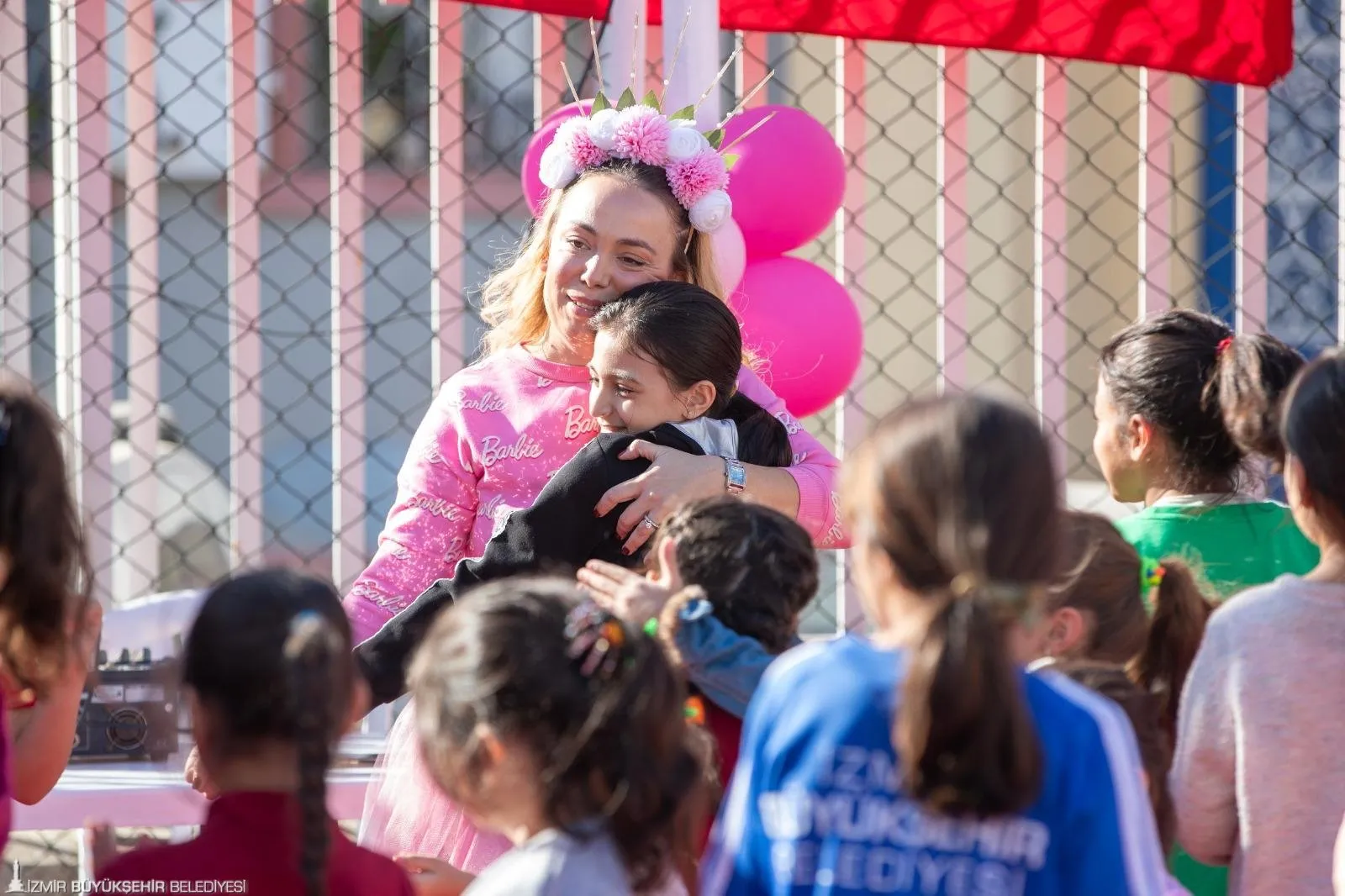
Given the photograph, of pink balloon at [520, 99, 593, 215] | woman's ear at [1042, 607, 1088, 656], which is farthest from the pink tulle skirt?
pink balloon at [520, 99, 593, 215]

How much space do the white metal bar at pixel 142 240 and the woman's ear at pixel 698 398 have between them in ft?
5.53

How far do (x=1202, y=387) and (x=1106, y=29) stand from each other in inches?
63.8

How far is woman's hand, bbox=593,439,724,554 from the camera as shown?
1814 mm

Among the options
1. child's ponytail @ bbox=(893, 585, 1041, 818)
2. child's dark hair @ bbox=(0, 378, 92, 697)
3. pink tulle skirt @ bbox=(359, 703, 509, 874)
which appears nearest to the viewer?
child's ponytail @ bbox=(893, 585, 1041, 818)

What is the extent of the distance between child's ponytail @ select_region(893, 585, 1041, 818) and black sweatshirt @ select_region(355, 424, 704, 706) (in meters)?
0.79

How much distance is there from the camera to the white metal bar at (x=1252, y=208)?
3.52m

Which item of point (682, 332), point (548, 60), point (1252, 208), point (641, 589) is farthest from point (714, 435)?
point (1252, 208)

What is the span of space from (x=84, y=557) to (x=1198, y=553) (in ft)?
4.27

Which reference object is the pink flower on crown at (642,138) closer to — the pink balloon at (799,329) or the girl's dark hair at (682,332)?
the girl's dark hair at (682,332)

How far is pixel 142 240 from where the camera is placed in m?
3.33

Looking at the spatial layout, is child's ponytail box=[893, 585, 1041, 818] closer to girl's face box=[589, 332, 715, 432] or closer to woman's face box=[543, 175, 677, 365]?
girl's face box=[589, 332, 715, 432]

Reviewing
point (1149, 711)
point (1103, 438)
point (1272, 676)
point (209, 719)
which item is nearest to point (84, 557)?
point (209, 719)

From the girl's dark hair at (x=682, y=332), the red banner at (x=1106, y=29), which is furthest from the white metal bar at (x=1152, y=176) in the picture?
the girl's dark hair at (x=682, y=332)

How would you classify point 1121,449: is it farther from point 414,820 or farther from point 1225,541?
point 414,820
